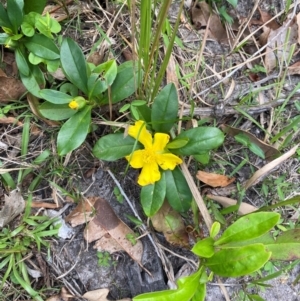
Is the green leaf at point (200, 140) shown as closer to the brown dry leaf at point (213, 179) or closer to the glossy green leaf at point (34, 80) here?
the brown dry leaf at point (213, 179)

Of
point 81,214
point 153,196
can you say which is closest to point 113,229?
point 81,214

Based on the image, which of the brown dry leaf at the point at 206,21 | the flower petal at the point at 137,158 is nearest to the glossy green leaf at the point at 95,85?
the flower petal at the point at 137,158

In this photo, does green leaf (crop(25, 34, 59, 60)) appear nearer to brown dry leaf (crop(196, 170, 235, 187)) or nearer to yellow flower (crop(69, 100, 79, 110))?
yellow flower (crop(69, 100, 79, 110))

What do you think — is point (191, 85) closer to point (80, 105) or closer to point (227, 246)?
point (80, 105)

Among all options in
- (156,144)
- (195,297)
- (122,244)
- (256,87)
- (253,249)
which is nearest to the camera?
(253,249)

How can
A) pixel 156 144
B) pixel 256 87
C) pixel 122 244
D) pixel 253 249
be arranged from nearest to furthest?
pixel 253 249 → pixel 156 144 → pixel 122 244 → pixel 256 87

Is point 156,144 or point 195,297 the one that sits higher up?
point 156,144

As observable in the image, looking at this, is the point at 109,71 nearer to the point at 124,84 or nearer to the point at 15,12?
the point at 124,84

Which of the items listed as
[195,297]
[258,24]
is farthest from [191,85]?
[195,297]
